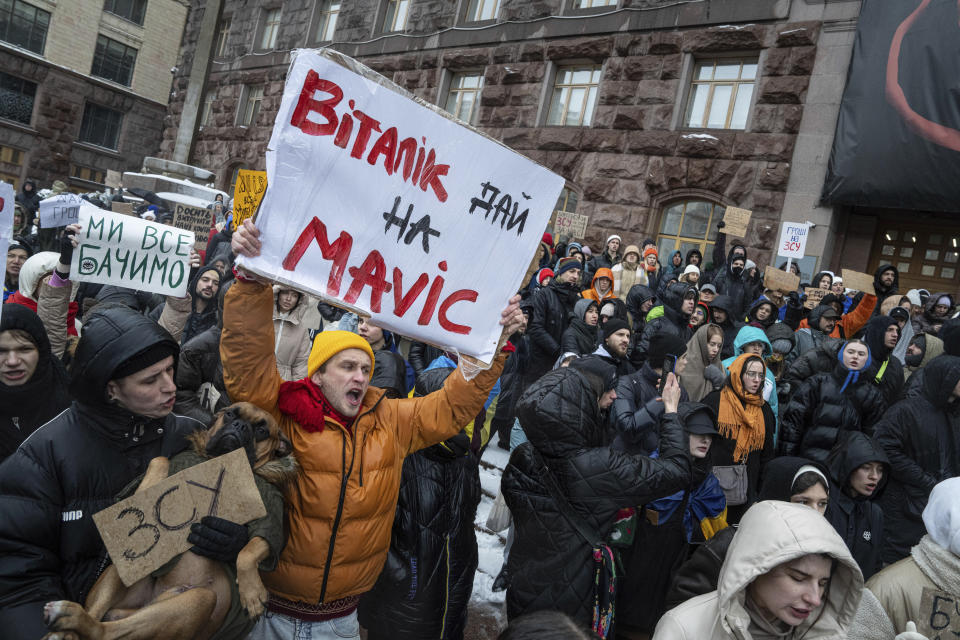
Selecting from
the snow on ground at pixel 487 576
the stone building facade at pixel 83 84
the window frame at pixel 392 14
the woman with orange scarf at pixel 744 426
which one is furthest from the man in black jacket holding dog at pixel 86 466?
the stone building facade at pixel 83 84

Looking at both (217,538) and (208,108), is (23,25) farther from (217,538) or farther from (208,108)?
(217,538)

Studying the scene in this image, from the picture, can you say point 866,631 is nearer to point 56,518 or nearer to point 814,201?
point 56,518

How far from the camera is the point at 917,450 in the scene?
3.87 meters

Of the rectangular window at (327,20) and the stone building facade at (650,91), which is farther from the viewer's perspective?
the rectangular window at (327,20)

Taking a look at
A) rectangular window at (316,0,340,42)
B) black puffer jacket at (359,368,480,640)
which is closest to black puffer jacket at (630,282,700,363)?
black puffer jacket at (359,368,480,640)

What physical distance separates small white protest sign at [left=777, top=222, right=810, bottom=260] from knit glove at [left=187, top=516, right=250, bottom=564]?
9770mm

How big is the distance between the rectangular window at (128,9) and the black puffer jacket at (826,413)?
3361 cm

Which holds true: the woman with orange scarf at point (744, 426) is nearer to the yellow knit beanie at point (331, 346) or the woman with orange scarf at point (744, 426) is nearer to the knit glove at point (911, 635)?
the knit glove at point (911, 635)

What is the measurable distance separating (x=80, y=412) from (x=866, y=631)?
8.89ft

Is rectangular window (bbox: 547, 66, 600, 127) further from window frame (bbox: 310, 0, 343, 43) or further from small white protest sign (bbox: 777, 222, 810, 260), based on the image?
window frame (bbox: 310, 0, 343, 43)

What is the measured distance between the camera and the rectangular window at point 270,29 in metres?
Result: 21.7

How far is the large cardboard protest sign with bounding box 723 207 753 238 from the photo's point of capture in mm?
9484

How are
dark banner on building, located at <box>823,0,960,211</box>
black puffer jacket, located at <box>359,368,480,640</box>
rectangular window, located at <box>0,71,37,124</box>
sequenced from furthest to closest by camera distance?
rectangular window, located at <box>0,71,37,124</box> < dark banner on building, located at <box>823,0,960,211</box> < black puffer jacket, located at <box>359,368,480,640</box>

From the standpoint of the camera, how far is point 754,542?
5.92 ft
